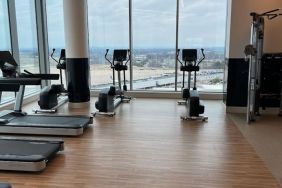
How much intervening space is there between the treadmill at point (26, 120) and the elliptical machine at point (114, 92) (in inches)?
32.5

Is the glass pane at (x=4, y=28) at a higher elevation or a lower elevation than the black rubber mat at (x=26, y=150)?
higher

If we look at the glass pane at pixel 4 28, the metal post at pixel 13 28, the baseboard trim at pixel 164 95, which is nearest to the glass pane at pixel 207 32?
the baseboard trim at pixel 164 95

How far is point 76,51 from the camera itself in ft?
21.0

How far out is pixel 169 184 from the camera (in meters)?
3.02

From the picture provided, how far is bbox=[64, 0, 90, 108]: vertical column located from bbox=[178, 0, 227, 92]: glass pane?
8.55 ft

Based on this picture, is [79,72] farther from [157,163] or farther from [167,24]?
[157,163]

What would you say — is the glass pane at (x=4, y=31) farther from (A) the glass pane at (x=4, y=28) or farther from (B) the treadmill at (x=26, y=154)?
(B) the treadmill at (x=26, y=154)

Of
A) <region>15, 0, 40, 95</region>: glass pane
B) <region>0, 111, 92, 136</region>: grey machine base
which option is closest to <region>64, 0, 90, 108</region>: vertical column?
<region>15, 0, 40, 95</region>: glass pane

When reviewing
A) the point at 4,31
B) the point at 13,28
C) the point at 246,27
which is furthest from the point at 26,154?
the point at 246,27

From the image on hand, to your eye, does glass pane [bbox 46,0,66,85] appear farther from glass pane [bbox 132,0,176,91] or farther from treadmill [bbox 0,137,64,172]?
treadmill [bbox 0,137,64,172]

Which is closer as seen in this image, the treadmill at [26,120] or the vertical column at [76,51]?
the treadmill at [26,120]

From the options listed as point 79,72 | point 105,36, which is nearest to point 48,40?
point 105,36

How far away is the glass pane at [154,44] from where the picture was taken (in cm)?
757

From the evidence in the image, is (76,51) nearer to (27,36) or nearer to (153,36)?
(27,36)
